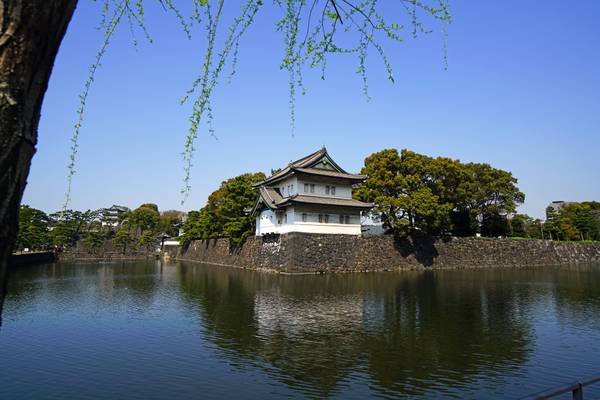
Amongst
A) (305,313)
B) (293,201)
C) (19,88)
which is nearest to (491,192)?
(293,201)

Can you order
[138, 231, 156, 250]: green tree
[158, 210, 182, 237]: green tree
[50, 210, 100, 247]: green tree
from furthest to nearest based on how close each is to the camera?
[158, 210, 182, 237]: green tree < [138, 231, 156, 250]: green tree < [50, 210, 100, 247]: green tree

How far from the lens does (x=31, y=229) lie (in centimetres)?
3794

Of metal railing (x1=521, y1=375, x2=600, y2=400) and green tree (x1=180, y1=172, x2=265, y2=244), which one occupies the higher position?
green tree (x1=180, y1=172, x2=265, y2=244)

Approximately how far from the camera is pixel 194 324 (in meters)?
10.7

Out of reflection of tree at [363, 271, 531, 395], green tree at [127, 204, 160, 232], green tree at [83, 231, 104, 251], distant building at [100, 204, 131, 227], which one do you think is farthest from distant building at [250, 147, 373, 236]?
distant building at [100, 204, 131, 227]

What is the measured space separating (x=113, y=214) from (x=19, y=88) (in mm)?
71879

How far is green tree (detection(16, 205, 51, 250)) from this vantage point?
37.1 meters

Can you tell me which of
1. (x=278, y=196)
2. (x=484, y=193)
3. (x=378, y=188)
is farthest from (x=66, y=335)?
(x=484, y=193)

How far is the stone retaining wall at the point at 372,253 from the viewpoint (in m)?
25.3

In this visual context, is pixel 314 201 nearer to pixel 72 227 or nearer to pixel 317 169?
pixel 317 169

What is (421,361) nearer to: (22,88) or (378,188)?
(22,88)

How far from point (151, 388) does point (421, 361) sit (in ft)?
16.0

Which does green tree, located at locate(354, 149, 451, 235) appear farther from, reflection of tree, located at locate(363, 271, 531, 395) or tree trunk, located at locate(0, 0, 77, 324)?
tree trunk, located at locate(0, 0, 77, 324)

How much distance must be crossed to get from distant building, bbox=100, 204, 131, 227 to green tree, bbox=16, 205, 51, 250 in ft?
46.3
